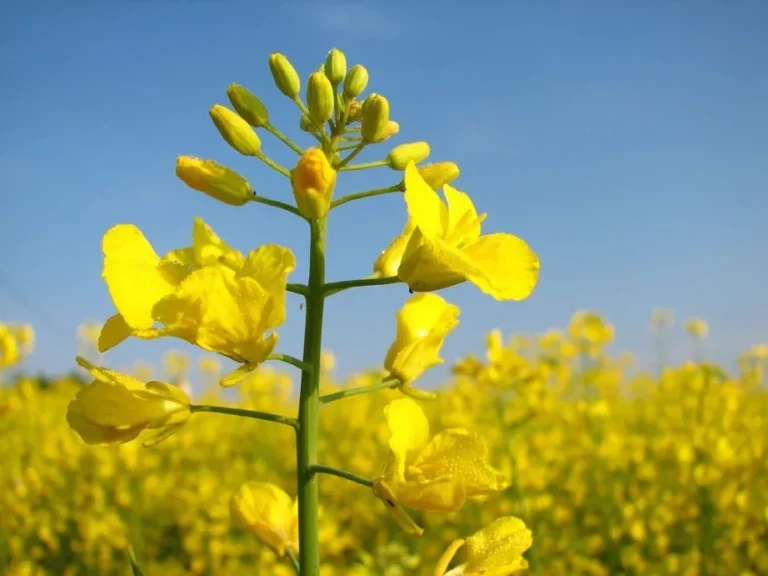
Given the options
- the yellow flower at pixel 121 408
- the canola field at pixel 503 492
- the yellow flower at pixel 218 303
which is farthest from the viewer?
the canola field at pixel 503 492

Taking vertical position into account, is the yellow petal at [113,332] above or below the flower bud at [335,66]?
below

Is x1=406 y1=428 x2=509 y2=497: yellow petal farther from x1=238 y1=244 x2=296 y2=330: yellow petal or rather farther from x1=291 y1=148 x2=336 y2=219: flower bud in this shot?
x1=291 y1=148 x2=336 y2=219: flower bud

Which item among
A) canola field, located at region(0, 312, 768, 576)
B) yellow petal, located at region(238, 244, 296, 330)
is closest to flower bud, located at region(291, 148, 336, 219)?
yellow petal, located at region(238, 244, 296, 330)

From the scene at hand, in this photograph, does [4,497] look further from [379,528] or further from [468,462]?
[468,462]

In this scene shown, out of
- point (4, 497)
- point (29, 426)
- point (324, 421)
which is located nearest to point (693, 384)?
point (324, 421)

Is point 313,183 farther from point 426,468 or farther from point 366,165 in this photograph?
point 426,468

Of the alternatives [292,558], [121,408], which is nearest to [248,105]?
[121,408]

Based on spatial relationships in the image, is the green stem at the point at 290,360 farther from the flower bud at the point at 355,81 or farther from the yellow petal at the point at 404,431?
the flower bud at the point at 355,81

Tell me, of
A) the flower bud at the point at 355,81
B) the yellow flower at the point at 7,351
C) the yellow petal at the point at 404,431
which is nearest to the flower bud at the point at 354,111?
the flower bud at the point at 355,81
